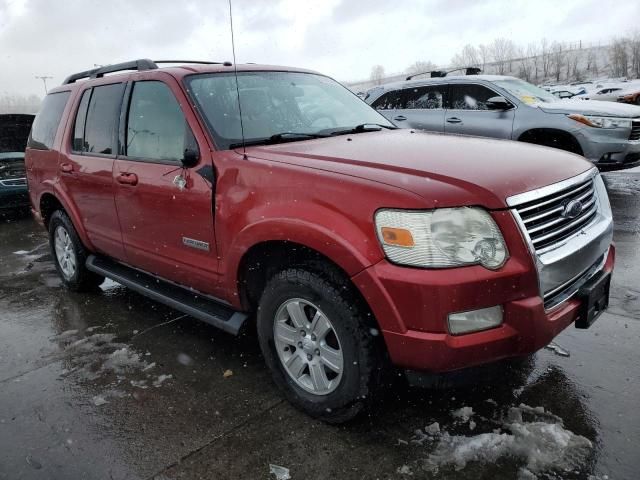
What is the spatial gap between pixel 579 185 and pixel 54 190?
407 cm

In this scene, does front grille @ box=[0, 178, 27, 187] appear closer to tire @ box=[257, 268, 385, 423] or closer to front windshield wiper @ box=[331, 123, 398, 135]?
front windshield wiper @ box=[331, 123, 398, 135]

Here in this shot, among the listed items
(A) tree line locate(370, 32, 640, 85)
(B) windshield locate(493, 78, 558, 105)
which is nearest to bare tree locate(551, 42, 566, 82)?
(A) tree line locate(370, 32, 640, 85)

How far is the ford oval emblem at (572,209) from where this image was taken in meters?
2.39

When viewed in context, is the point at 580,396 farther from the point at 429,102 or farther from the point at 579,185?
the point at 429,102

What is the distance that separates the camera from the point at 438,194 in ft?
6.88

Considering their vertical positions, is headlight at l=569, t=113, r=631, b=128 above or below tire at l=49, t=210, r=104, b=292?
above

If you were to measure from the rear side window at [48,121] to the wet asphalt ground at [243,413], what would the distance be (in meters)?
1.81

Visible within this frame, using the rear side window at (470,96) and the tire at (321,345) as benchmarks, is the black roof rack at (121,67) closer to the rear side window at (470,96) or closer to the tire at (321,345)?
the tire at (321,345)

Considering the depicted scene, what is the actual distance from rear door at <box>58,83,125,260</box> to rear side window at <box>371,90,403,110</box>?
218 inches

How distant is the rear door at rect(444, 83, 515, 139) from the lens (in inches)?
293

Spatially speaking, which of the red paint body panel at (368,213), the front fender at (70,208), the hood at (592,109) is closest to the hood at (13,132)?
the front fender at (70,208)

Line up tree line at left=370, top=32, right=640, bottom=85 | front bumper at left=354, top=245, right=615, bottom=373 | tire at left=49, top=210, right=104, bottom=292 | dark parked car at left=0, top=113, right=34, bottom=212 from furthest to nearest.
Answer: tree line at left=370, top=32, right=640, bottom=85, dark parked car at left=0, top=113, right=34, bottom=212, tire at left=49, top=210, right=104, bottom=292, front bumper at left=354, top=245, right=615, bottom=373

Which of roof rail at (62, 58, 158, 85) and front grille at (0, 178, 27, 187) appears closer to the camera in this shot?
roof rail at (62, 58, 158, 85)

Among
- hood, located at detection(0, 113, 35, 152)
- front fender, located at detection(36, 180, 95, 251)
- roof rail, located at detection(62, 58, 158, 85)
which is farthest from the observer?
hood, located at detection(0, 113, 35, 152)
